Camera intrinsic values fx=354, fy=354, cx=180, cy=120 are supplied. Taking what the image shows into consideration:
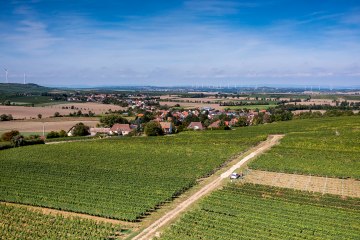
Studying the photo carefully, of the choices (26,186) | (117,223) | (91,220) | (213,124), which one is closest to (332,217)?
(117,223)

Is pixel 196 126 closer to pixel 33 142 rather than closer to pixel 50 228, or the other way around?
pixel 33 142

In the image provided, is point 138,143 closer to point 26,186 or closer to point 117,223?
point 26,186

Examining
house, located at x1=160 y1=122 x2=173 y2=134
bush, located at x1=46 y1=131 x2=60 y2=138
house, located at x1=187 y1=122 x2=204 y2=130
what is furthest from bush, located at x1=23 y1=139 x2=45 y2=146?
house, located at x1=187 y1=122 x2=204 y2=130

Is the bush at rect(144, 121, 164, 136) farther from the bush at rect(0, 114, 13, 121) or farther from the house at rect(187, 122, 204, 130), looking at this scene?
the bush at rect(0, 114, 13, 121)


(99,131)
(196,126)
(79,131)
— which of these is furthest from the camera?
(196,126)

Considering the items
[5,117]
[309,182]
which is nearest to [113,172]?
[309,182]

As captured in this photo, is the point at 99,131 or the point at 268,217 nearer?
the point at 268,217

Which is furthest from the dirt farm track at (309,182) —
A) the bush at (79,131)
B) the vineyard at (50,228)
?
the bush at (79,131)
